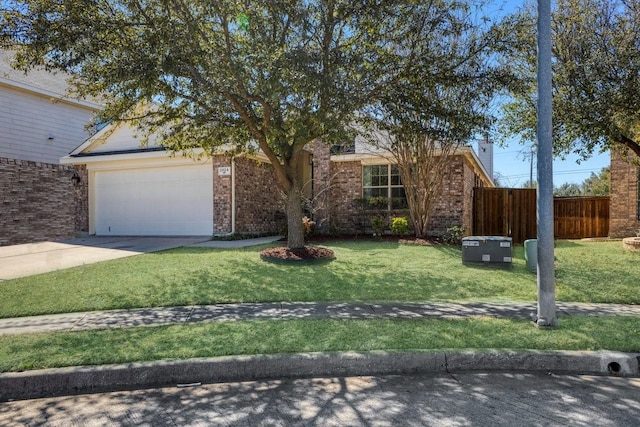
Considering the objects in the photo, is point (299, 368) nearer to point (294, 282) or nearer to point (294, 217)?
point (294, 282)

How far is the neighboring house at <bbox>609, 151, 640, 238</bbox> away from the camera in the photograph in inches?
598

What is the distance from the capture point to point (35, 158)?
17.2m

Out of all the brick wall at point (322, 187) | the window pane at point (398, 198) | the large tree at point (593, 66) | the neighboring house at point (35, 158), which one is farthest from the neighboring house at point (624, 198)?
the neighboring house at point (35, 158)

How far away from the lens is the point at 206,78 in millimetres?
7812

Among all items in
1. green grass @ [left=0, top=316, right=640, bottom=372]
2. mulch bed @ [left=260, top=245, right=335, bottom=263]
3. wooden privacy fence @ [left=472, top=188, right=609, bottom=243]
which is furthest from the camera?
wooden privacy fence @ [left=472, top=188, right=609, bottom=243]

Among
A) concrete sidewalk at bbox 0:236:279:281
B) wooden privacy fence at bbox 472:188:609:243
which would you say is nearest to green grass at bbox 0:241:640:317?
concrete sidewalk at bbox 0:236:279:281

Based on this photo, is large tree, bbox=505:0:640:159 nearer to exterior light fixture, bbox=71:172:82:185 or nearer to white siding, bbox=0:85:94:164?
exterior light fixture, bbox=71:172:82:185

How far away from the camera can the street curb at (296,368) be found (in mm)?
3838

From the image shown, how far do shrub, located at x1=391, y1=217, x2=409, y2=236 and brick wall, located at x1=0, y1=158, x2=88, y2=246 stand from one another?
38.3ft

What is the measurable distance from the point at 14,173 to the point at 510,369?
1663 centimetres

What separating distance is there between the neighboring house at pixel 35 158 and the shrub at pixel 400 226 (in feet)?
38.7

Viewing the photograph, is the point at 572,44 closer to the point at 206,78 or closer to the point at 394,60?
the point at 394,60

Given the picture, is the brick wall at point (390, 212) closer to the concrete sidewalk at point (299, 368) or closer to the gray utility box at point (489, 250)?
the gray utility box at point (489, 250)

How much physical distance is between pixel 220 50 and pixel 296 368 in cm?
584
